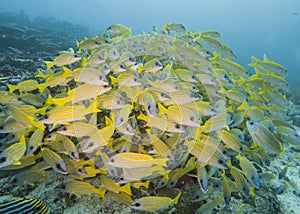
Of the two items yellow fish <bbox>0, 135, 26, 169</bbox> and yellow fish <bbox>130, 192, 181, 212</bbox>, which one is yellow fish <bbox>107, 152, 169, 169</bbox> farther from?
yellow fish <bbox>0, 135, 26, 169</bbox>

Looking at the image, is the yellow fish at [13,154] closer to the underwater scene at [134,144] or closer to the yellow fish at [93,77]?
the underwater scene at [134,144]

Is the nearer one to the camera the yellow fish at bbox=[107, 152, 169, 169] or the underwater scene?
the yellow fish at bbox=[107, 152, 169, 169]

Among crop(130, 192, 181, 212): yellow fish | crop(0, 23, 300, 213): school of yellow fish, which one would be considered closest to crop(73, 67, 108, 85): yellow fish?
crop(0, 23, 300, 213): school of yellow fish

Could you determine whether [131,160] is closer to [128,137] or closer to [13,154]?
[128,137]

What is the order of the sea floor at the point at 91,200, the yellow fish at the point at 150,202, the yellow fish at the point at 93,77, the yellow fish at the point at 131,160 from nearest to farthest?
the yellow fish at the point at 131,160, the yellow fish at the point at 150,202, the yellow fish at the point at 93,77, the sea floor at the point at 91,200

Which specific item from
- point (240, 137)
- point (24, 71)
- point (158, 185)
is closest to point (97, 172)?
point (158, 185)

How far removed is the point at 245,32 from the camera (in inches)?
6216

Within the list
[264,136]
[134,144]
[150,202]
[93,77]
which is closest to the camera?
[150,202]

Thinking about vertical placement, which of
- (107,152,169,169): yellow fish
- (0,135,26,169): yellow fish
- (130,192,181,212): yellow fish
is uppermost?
(107,152,169,169): yellow fish

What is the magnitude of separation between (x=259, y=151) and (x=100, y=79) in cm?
236

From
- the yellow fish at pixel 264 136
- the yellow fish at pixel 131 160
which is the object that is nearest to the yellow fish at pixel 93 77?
the yellow fish at pixel 131 160

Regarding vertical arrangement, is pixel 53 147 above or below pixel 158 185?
above

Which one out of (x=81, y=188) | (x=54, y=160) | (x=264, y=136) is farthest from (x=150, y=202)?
(x=264, y=136)

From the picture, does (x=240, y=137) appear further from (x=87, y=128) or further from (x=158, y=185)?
(x=87, y=128)
